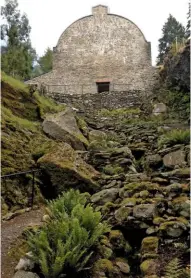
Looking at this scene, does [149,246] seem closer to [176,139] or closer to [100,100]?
[176,139]

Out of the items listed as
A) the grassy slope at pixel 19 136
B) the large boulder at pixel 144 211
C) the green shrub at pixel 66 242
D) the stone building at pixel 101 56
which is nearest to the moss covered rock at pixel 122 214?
the large boulder at pixel 144 211

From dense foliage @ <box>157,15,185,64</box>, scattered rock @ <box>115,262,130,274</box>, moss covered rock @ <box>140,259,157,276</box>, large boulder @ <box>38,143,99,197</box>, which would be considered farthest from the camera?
dense foliage @ <box>157,15,185,64</box>

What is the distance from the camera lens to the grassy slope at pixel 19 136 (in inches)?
312

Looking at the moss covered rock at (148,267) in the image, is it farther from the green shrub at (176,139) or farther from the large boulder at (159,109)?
the large boulder at (159,109)

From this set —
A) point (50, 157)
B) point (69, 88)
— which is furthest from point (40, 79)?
point (50, 157)

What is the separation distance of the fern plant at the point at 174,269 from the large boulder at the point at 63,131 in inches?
255

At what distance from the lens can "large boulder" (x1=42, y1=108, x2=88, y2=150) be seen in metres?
11.0

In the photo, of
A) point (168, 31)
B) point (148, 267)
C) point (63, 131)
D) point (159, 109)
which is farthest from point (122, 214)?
point (168, 31)

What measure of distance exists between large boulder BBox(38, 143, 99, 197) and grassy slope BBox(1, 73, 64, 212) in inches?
18.4

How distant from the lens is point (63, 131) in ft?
36.3

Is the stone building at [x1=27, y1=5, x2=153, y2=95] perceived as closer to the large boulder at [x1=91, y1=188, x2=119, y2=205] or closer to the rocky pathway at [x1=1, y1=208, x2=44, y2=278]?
the large boulder at [x1=91, y1=188, x2=119, y2=205]

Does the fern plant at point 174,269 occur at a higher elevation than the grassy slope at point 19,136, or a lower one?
lower

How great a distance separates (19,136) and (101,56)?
1846 centimetres

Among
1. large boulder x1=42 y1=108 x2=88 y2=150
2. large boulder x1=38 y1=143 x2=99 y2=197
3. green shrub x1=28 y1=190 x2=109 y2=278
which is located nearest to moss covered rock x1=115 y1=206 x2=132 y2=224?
green shrub x1=28 y1=190 x2=109 y2=278
